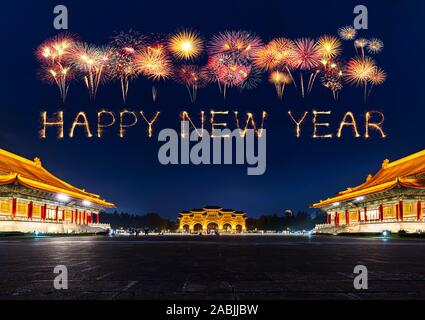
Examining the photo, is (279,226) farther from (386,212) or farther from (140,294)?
(140,294)

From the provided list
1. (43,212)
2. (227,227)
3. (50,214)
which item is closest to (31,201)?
(43,212)

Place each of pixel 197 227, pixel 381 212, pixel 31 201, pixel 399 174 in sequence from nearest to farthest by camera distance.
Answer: pixel 31 201
pixel 399 174
pixel 381 212
pixel 197 227

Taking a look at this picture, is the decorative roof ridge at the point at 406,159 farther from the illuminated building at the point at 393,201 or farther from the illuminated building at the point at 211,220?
the illuminated building at the point at 211,220

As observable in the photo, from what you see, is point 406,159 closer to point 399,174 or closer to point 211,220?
A: point 399,174

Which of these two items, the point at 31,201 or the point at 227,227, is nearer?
the point at 31,201
